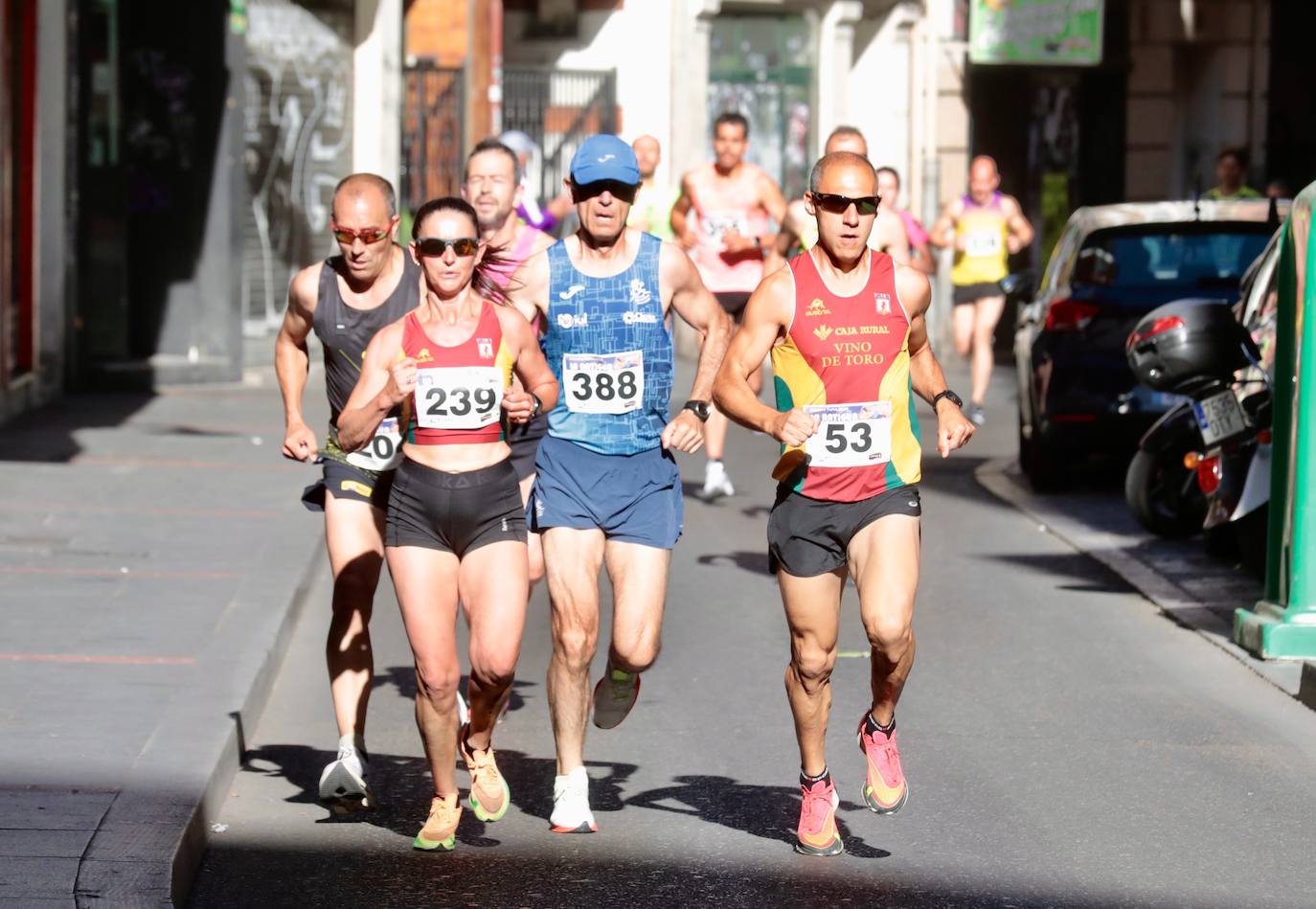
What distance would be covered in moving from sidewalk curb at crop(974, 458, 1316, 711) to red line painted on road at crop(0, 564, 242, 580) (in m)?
3.94

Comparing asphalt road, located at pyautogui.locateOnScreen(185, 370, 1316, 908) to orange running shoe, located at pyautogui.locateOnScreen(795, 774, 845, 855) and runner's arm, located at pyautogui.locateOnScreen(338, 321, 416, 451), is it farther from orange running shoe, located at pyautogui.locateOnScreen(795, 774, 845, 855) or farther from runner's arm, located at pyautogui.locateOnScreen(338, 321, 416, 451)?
runner's arm, located at pyautogui.locateOnScreen(338, 321, 416, 451)

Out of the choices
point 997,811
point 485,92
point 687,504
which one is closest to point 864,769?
point 997,811

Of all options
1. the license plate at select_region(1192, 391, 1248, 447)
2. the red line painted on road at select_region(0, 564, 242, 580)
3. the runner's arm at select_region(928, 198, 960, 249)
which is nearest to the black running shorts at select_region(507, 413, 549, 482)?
the red line painted on road at select_region(0, 564, 242, 580)

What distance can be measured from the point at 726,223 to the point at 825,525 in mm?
8122

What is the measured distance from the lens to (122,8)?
2031cm

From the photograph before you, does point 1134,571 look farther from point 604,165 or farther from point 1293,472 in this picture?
point 604,165

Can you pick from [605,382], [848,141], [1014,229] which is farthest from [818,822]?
[1014,229]

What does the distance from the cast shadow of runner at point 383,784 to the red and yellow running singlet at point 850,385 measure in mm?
1360

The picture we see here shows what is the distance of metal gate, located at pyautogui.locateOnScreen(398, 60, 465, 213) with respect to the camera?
26.2m

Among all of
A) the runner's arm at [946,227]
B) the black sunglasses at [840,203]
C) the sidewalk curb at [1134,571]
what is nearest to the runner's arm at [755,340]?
the black sunglasses at [840,203]

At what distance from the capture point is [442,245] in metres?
6.75

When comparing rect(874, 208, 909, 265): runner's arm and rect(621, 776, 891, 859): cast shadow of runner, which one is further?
rect(874, 208, 909, 265): runner's arm

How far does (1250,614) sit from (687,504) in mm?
5008

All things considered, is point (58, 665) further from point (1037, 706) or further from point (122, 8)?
point (122, 8)
